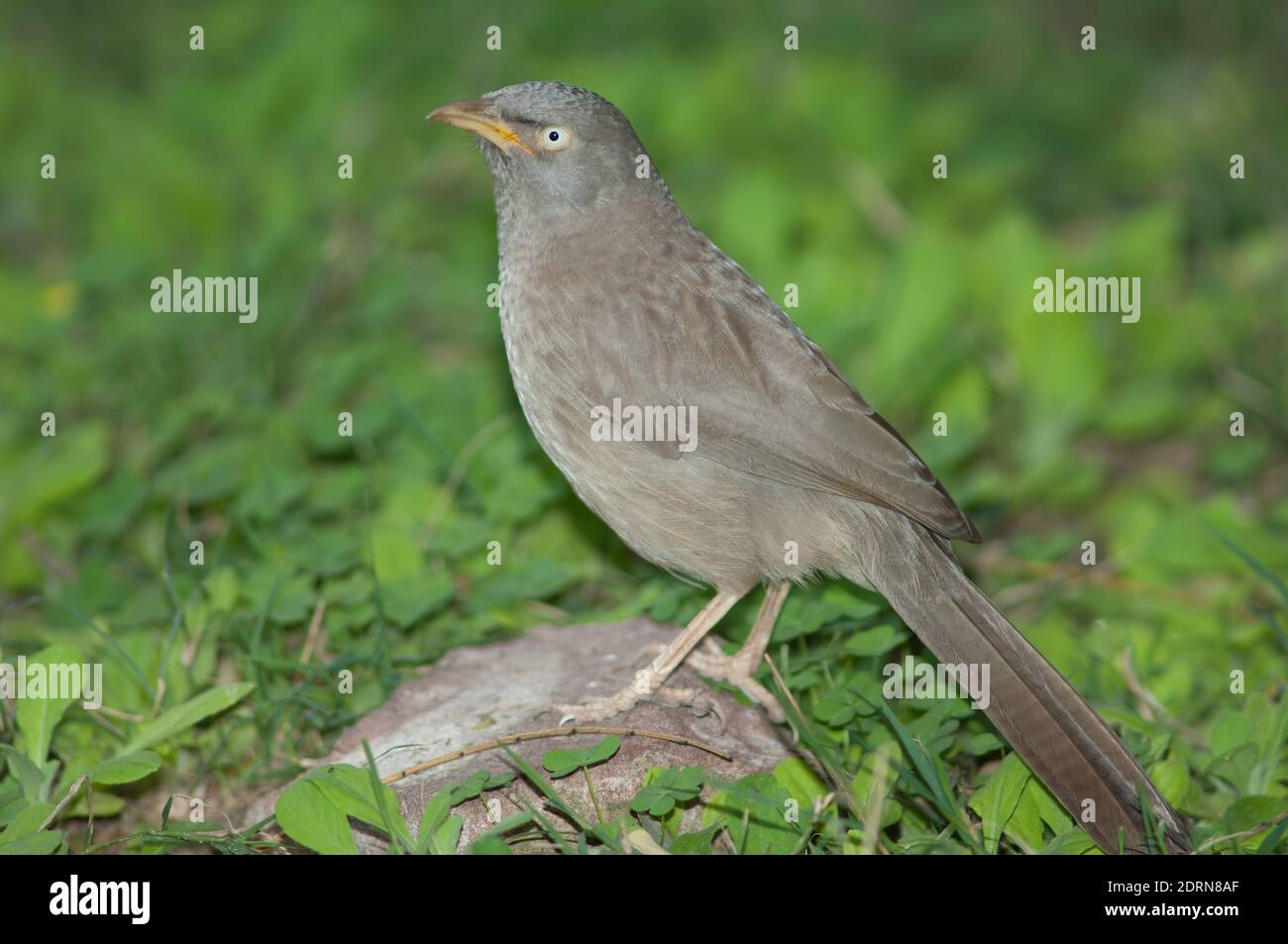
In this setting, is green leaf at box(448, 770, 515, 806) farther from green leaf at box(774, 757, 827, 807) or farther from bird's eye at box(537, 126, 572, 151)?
bird's eye at box(537, 126, 572, 151)

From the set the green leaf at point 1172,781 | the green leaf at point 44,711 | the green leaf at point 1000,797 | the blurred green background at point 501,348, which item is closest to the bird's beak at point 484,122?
the blurred green background at point 501,348

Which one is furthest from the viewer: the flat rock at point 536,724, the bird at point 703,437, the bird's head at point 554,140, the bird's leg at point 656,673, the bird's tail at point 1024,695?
the bird's head at point 554,140

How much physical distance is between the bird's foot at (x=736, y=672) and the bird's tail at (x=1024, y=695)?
1.51 ft

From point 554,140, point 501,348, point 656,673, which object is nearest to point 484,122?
point 554,140

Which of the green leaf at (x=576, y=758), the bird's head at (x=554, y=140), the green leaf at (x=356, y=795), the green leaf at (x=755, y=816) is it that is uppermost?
the bird's head at (x=554, y=140)

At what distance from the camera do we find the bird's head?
4469 mm

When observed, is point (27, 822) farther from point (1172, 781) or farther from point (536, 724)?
point (1172, 781)

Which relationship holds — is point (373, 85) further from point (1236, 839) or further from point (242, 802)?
point (1236, 839)

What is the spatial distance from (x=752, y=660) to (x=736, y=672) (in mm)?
62

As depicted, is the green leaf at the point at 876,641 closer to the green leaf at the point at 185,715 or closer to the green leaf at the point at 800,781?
the green leaf at the point at 800,781

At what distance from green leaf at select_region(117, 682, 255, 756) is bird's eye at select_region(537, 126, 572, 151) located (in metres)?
1.89

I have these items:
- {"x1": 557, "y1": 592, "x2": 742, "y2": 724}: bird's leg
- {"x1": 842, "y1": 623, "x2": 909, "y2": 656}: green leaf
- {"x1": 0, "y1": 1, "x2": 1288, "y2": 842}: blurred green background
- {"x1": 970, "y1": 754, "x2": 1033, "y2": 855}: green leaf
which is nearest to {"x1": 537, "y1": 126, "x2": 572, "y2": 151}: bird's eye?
{"x1": 0, "y1": 1, "x2": 1288, "y2": 842}: blurred green background

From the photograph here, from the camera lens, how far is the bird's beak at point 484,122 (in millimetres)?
4488

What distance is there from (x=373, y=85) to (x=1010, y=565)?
5.01m
